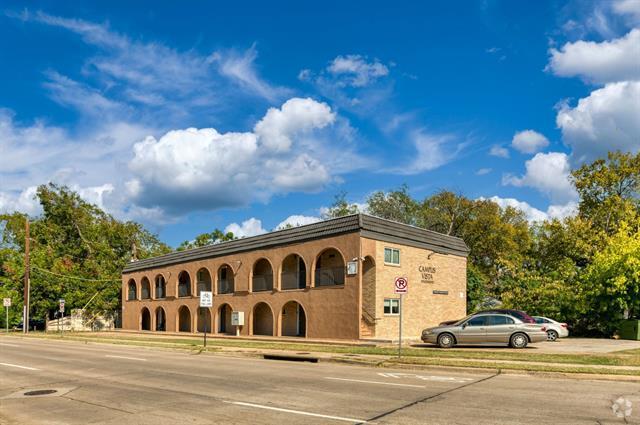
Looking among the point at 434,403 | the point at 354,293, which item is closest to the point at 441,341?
the point at 354,293

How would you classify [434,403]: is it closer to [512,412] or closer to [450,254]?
[512,412]

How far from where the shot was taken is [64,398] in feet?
38.8

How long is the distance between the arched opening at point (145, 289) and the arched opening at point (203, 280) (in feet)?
24.7

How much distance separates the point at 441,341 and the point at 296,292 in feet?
37.8

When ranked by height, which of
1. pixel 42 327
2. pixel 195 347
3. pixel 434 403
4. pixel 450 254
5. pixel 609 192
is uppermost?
pixel 609 192

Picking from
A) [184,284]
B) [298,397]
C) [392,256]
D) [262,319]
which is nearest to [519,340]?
[392,256]

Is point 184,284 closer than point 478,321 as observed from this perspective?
No

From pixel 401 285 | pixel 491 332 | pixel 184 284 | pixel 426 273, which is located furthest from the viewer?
pixel 184 284

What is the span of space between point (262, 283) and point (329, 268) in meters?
6.37

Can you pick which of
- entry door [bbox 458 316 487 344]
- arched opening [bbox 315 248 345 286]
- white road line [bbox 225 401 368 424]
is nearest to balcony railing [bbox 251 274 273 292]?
arched opening [bbox 315 248 345 286]

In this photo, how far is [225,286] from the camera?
3972 cm

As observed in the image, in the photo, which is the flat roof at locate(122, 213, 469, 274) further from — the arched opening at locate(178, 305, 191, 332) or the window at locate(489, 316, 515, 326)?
the window at locate(489, 316, 515, 326)

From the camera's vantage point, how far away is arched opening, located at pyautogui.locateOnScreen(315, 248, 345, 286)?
1208 inches

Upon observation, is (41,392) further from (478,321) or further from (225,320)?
(225,320)
